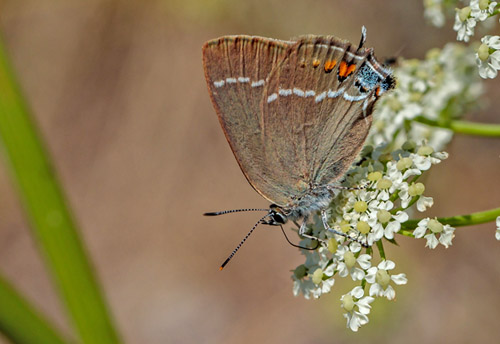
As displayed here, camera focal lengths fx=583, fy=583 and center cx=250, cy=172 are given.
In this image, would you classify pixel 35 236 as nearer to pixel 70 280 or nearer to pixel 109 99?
pixel 70 280

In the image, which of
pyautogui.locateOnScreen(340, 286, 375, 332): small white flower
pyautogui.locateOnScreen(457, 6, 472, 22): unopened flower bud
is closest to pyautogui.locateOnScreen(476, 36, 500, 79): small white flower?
pyautogui.locateOnScreen(457, 6, 472, 22): unopened flower bud

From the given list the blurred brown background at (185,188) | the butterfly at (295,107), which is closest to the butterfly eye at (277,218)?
the butterfly at (295,107)

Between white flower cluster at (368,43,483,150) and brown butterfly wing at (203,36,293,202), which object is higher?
brown butterfly wing at (203,36,293,202)

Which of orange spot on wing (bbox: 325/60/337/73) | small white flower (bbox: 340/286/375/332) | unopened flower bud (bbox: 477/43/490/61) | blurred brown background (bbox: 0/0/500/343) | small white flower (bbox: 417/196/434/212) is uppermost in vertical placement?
unopened flower bud (bbox: 477/43/490/61)

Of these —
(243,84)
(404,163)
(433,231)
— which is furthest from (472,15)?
(243,84)

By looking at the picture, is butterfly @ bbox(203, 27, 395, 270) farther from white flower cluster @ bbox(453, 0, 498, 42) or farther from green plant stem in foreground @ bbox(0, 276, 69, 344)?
green plant stem in foreground @ bbox(0, 276, 69, 344)

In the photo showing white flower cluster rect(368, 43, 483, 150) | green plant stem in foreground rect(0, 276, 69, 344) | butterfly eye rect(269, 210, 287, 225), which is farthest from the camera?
white flower cluster rect(368, 43, 483, 150)

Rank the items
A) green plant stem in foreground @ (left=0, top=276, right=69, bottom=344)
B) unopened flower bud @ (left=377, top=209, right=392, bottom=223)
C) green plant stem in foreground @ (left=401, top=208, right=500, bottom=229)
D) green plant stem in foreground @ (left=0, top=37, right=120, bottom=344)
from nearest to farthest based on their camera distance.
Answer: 1. green plant stem in foreground @ (left=0, top=276, right=69, bottom=344)
2. green plant stem in foreground @ (left=0, top=37, right=120, bottom=344)
3. green plant stem in foreground @ (left=401, top=208, right=500, bottom=229)
4. unopened flower bud @ (left=377, top=209, right=392, bottom=223)
